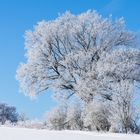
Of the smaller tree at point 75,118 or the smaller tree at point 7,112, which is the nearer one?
the smaller tree at point 75,118

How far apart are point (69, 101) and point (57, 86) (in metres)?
1.58

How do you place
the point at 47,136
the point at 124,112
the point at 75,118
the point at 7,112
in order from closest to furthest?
the point at 47,136 → the point at 124,112 → the point at 75,118 → the point at 7,112

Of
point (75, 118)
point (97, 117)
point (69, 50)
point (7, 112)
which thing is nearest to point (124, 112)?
point (97, 117)

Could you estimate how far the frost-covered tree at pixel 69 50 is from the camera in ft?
90.5

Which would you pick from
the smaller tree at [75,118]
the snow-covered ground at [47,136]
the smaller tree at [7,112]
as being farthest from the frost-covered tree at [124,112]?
the smaller tree at [7,112]

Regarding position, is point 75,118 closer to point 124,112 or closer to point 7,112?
point 124,112

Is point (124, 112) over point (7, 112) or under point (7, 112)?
under

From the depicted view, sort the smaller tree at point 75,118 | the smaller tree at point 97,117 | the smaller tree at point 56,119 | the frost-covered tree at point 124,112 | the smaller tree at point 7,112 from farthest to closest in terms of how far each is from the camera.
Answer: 1. the smaller tree at point 7,112
2. the smaller tree at point 56,119
3. the smaller tree at point 75,118
4. the smaller tree at point 97,117
5. the frost-covered tree at point 124,112

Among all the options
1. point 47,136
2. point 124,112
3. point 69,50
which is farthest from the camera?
point 69,50

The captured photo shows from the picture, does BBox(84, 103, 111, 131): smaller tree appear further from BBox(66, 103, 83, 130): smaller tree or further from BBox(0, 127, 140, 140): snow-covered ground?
BBox(0, 127, 140, 140): snow-covered ground

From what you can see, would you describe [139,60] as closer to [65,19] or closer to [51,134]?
[65,19]

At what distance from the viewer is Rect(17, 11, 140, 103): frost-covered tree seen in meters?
27.6

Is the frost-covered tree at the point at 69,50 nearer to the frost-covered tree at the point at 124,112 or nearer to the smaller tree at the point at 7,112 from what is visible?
the frost-covered tree at the point at 124,112

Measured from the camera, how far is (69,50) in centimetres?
2898
